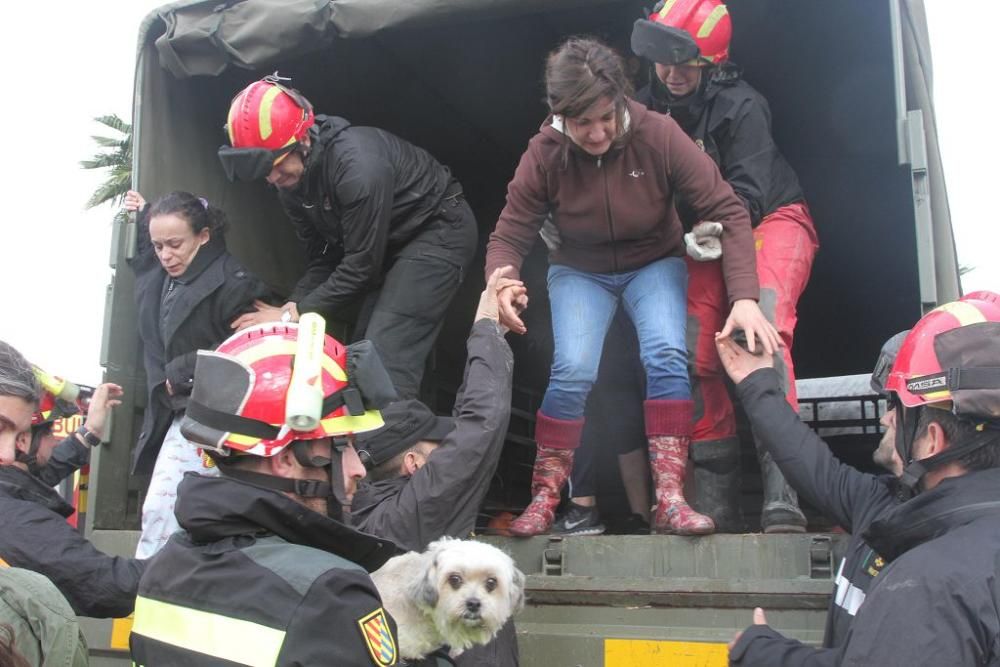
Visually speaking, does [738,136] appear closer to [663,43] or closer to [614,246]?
[663,43]

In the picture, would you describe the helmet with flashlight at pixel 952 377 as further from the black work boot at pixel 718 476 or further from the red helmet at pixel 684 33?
the red helmet at pixel 684 33

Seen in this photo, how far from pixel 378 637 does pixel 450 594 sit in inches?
52.2

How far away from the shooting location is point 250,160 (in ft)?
14.3

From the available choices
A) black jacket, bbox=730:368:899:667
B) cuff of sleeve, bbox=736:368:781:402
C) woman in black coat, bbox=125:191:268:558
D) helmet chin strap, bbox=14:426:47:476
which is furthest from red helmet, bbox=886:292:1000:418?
helmet chin strap, bbox=14:426:47:476

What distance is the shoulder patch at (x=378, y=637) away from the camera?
1.78m

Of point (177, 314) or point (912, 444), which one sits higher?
point (177, 314)

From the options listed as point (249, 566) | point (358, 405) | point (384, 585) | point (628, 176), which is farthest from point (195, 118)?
point (249, 566)

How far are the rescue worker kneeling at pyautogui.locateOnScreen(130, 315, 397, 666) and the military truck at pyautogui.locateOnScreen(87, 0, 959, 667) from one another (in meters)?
1.23

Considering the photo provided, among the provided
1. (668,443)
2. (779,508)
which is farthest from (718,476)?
(779,508)

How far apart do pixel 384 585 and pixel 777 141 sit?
3.53 meters

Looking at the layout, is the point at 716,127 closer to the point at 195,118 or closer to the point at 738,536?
the point at 738,536

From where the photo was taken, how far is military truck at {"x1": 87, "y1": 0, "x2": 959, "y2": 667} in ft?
10.3

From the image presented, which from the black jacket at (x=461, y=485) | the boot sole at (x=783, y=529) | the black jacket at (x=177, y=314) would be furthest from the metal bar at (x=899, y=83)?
the black jacket at (x=177, y=314)

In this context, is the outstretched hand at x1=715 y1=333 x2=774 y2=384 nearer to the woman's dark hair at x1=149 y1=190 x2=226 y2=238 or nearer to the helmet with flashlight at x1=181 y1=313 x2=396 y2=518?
the helmet with flashlight at x1=181 y1=313 x2=396 y2=518
